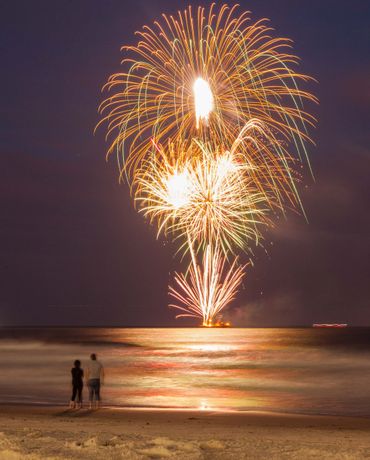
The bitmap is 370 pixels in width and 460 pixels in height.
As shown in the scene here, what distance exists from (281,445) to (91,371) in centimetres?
1034

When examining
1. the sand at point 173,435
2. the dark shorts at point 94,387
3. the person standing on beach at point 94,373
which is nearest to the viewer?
the sand at point 173,435

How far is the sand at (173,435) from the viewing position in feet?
47.4

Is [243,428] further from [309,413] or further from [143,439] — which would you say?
[309,413]

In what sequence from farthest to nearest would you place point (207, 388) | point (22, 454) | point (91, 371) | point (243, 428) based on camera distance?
point (207, 388) → point (91, 371) → point (243, 428) → point (22, 454)

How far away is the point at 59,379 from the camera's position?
162ft

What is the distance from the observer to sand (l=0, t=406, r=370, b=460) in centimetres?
1445

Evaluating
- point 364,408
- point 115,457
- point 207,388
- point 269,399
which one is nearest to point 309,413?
point 364,408

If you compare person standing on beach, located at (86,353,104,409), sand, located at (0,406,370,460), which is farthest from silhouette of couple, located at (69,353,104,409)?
sand, located at (0,406,370,460)

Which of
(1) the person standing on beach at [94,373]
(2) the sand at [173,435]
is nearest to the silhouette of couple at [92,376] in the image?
(1) the person standing on beach at [94,373]

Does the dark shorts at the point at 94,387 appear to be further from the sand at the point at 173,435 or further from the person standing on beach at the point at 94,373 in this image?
the sand at the point at 173,435

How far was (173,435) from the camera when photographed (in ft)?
60.5

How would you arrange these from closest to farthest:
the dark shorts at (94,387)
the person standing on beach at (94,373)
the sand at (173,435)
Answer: the sand at (173,435), the person standing on beach at (94,373), the dark shorts at (94,387)

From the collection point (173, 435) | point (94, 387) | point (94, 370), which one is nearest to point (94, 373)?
point (94, 370)

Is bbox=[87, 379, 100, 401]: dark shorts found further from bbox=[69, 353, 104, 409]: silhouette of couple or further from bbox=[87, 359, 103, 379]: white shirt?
bbox=[87, 359, 103, 379]: white shirt
